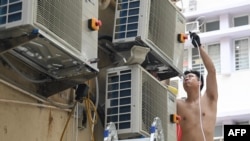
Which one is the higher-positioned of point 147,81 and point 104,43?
point 104,43

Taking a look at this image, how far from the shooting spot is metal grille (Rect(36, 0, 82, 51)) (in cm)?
370

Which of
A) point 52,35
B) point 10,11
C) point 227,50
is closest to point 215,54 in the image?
point 227,50

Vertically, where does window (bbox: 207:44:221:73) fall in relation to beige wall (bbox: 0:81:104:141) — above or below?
above

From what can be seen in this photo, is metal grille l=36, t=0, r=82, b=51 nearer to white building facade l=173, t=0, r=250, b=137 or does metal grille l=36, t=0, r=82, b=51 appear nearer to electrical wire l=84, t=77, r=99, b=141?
electrical wire l=84, t=77, r=99, b=141

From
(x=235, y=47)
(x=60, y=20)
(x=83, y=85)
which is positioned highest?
(x=235, y=47)

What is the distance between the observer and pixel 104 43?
5.04 m

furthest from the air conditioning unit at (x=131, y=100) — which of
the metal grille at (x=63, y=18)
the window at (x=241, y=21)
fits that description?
the window at (x=241, y=21)

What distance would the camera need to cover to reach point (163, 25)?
509 centimetres

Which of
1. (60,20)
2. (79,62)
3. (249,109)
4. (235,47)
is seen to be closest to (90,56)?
(79,62)

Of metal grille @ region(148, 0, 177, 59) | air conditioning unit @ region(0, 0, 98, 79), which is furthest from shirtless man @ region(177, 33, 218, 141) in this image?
air conditioning unit @ region(0, 0, 98, 79)

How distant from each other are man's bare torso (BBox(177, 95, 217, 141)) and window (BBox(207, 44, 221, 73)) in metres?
9.93

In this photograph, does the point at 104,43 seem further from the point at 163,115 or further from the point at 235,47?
the point at 235,47

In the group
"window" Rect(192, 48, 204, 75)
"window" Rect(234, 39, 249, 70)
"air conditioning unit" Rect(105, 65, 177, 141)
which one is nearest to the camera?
"air conditioning unit" Rect(105, 65, 177, 141)

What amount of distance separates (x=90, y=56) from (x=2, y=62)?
569 mm
